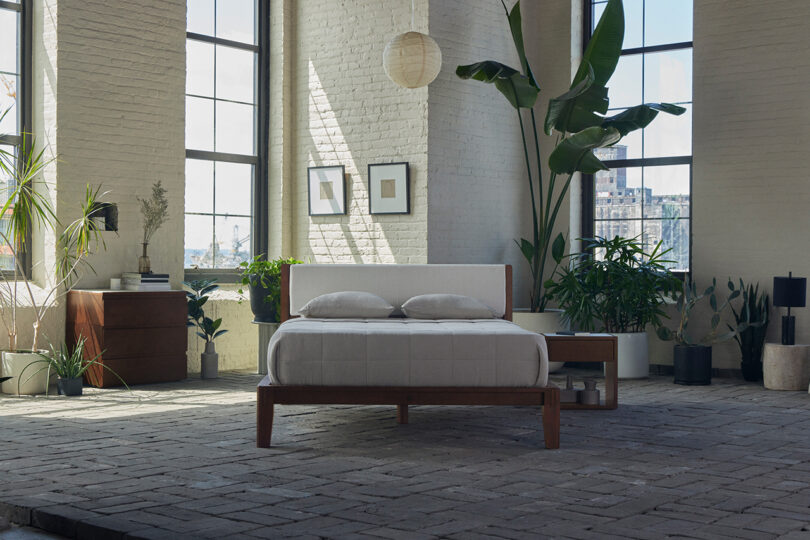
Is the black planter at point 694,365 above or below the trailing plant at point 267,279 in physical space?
below

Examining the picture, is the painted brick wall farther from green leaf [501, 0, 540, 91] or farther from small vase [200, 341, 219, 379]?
small vase [200, 341, 219, 379]

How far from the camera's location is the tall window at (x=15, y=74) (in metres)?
7.34

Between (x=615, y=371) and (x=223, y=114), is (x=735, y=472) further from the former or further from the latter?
(x=223, y=114)

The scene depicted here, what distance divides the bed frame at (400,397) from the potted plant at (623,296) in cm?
317

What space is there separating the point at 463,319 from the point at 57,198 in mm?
3395

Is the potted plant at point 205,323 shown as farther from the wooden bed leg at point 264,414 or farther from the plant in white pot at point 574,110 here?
the wooden bed leg at point 264,414

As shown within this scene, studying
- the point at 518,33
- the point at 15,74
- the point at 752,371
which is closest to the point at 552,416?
the point at 752,371

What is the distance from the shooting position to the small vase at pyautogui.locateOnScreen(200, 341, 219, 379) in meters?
7.80

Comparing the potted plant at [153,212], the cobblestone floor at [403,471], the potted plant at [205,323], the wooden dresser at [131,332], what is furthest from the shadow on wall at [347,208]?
the cobblestone floor at [403,471]

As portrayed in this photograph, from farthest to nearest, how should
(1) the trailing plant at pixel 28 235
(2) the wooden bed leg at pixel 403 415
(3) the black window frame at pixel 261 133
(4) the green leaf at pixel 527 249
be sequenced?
1. (3) the black window frame at pixel 261 133
2. (4) the green leaf at pixel 527 249
3. (1) the trailing plant at pixel 28 235
4. (2) the wooden bed leg at pixel 403 415

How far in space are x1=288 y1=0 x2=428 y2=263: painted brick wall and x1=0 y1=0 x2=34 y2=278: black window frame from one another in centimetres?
252

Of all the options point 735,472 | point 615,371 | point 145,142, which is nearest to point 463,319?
point 615,371

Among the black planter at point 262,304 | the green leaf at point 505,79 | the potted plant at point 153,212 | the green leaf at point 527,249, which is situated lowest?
the black planter at point 262,304

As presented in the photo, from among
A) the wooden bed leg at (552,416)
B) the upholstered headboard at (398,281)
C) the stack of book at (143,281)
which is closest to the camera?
the wooden bed leg at (552,416)
